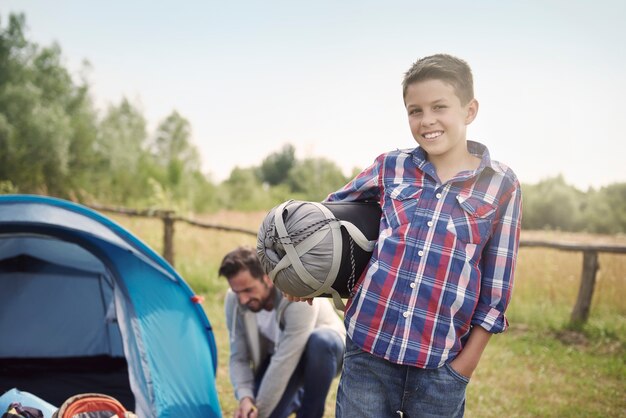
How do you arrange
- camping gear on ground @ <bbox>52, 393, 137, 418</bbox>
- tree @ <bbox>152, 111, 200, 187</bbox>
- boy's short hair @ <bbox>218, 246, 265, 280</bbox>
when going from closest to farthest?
camping gear on ground @ <bbox>52, 393, 137, 418</bbox> → boy's short hair @ <bbox>218, 246, 265, 280</bbox> → tree @ <bbox>152, 111, 200, 187</bbox>

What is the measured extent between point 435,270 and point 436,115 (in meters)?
0.45

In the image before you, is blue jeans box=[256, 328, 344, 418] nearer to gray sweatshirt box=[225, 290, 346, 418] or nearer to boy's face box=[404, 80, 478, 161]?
gray sweatshirt box=[225, 290, 346, 418]

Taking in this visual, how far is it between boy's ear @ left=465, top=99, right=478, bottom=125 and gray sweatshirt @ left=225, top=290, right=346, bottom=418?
1.30 meters

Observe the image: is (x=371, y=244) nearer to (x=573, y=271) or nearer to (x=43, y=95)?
(x=573, y=271)

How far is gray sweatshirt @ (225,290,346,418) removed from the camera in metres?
2.47

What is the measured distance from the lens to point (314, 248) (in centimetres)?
140

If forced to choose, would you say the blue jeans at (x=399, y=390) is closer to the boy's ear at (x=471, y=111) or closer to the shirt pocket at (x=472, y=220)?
the shirt pocket at (x=472, y=220)

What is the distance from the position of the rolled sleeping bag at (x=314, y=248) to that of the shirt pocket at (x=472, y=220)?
9.7 inches

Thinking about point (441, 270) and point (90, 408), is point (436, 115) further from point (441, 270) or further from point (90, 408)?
point (90, 408)

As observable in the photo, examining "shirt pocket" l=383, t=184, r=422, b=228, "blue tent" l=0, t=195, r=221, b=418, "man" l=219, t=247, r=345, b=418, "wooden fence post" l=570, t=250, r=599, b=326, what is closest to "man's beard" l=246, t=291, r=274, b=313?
"man" l=219, t=247, r=345, b=418

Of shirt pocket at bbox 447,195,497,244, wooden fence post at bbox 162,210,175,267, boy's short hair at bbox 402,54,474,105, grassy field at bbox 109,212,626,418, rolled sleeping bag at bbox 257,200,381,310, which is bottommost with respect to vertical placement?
grassy field at bbox 109,212,626,418

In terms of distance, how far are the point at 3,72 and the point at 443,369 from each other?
2118 centimetres

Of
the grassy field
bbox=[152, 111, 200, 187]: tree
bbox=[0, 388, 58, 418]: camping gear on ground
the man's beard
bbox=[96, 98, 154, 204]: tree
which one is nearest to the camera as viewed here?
bbox=[0, 388, 58, 418]: camping gear on ground

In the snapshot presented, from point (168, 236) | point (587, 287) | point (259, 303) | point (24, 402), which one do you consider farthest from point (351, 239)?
point (168, 236)
